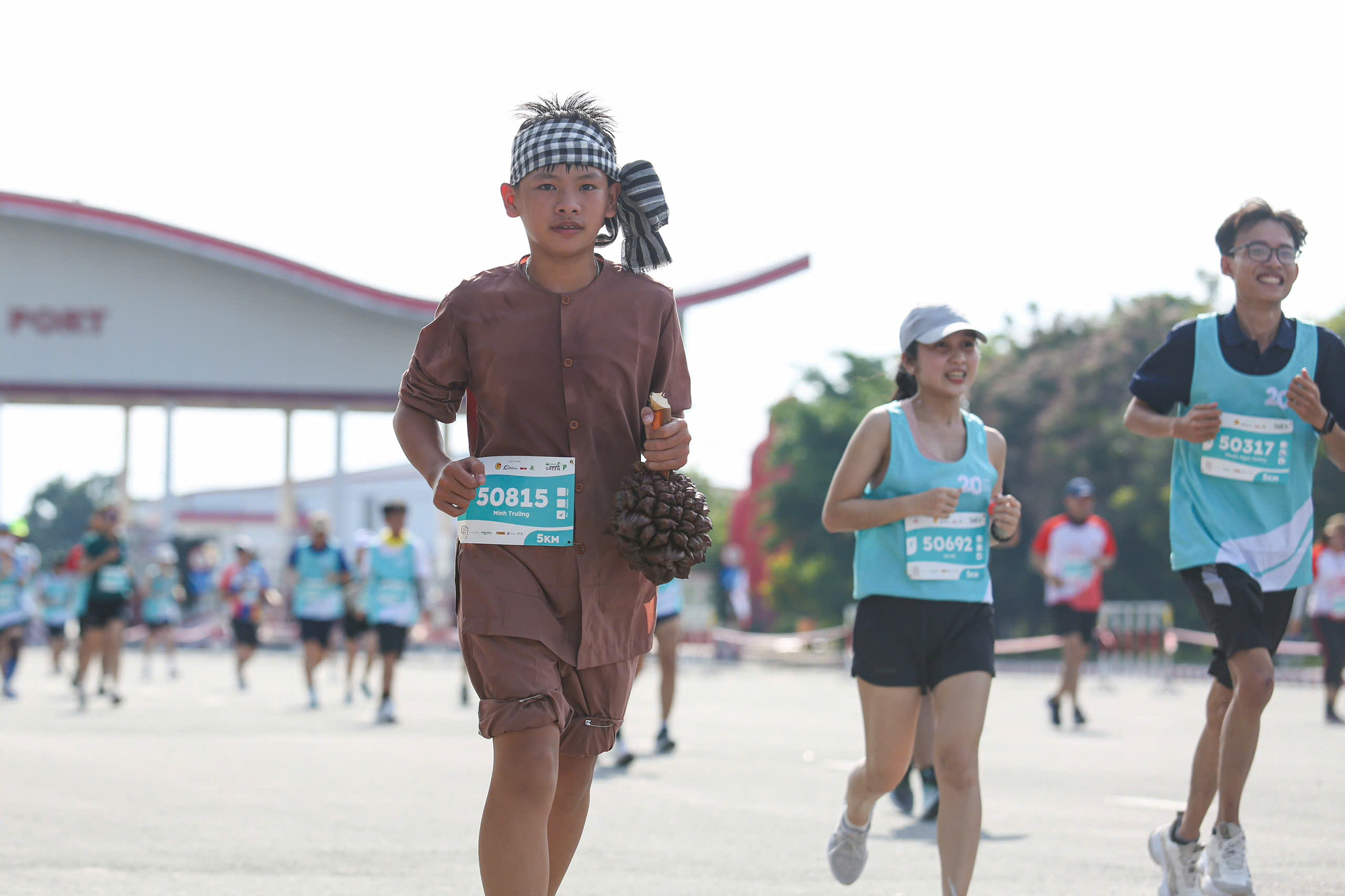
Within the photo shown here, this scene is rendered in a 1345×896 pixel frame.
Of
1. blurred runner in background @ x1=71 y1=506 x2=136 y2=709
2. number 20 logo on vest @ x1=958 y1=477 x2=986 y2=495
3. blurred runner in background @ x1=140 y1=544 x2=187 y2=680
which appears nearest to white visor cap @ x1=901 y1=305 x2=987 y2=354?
number 20 logo on vest @ x1=958 y1=477 x2=986 y2=495

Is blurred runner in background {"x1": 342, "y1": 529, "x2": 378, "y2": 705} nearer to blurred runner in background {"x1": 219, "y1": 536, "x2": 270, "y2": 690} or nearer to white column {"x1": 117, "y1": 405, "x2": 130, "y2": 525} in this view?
blurred runner in background {"x1": 219, "y1": 536, "x2": 270, "y2": 690}

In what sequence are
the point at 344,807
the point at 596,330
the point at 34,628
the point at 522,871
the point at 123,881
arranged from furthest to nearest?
1. the point at 34,628
2. the point at 344,807
3. the point at 123,881
4. the point at 596,330
5. the point at 522,871

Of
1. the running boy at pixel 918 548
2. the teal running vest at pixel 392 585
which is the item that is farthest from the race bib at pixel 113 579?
the running boy at pixel 918 548

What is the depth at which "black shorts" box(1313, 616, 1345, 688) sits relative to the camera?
16.0 m

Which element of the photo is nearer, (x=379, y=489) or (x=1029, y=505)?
(x=1029, y=505)

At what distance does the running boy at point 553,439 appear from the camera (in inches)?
170

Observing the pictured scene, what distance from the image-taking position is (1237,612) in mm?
6043

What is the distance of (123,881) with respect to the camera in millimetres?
6324

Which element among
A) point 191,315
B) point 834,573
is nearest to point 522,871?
point 191,315

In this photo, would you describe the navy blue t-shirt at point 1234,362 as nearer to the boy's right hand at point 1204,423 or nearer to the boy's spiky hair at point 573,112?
the boy's right hand at point 1204,423

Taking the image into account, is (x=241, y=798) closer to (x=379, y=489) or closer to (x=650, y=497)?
(x=650, y=497)

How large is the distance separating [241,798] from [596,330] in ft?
17.6

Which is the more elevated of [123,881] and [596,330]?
[596,330]

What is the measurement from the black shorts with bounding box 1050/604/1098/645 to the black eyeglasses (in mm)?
9477
